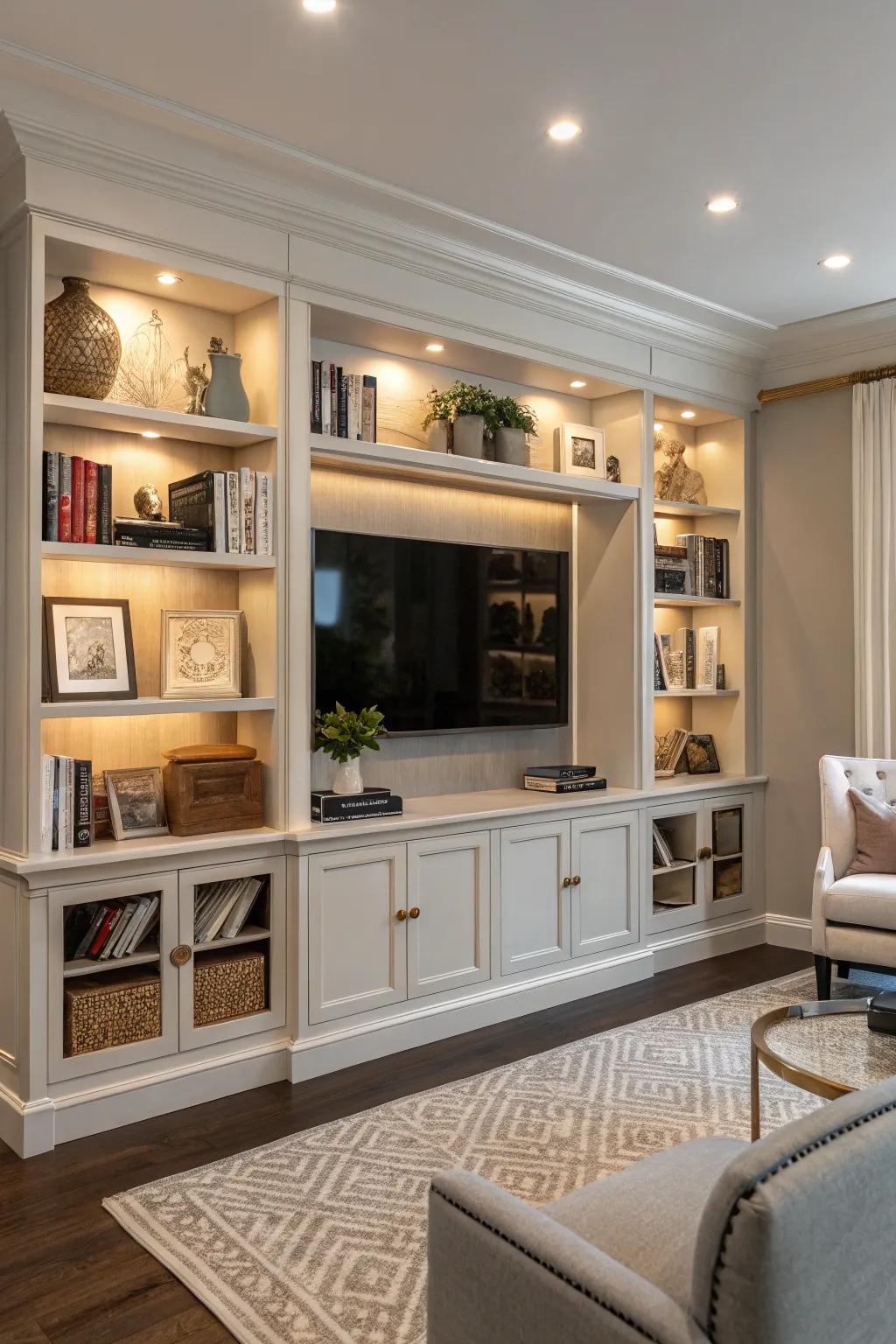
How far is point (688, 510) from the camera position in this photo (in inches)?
203

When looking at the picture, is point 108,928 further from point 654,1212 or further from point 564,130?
point 564,130

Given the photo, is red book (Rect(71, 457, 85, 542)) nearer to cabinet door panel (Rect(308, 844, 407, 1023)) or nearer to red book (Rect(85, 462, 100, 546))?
red book (Rect(85, 462, 100, 546))

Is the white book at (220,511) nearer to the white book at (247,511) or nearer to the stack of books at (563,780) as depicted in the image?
the white book at (247,511)

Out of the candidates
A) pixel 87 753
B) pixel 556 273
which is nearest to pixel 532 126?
pixel 556 273

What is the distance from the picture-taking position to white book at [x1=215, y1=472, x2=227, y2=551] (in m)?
3.31

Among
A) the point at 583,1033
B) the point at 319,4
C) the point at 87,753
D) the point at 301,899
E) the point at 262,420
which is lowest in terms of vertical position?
the point at 583,1033

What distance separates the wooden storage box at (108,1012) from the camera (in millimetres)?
2961

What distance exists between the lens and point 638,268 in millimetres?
4172

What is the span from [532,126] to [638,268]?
49.0 inches

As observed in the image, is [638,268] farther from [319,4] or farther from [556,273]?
[319,4]


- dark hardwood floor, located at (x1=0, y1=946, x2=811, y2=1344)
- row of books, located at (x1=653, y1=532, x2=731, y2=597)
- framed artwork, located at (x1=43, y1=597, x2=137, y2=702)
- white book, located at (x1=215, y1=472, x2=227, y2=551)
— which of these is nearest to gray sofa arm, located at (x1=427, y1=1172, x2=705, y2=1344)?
dark hardwood floor, located at (x1=0, y1=946, x2=811, y2=1344)

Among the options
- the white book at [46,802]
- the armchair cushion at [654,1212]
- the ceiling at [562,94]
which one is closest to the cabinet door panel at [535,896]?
the white book at [46,802]

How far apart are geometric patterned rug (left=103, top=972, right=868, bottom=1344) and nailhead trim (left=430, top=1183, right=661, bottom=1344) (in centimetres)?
87

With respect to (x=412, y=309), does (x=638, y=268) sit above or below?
above
